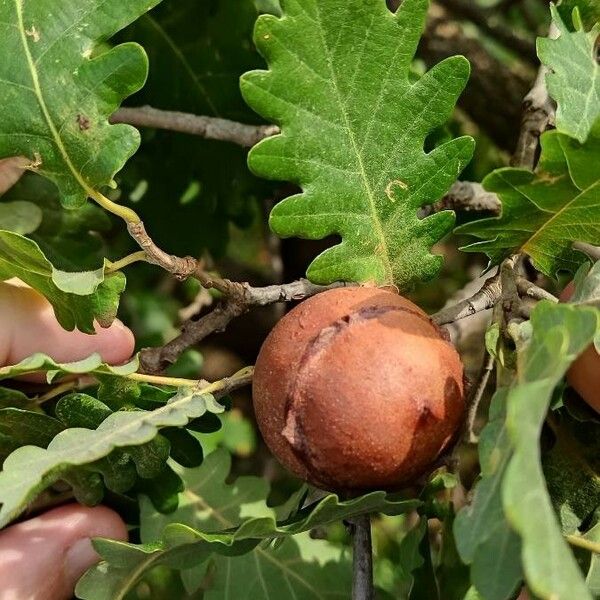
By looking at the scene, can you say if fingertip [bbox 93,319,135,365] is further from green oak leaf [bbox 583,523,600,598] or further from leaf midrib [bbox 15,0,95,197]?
green oak leaf [bbox 583,523,600,598]

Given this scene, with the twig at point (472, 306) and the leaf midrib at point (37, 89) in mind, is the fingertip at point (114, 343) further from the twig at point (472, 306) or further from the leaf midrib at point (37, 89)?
the twig at point (472, 306)

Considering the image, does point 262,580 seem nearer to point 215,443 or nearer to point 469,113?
point 215,443

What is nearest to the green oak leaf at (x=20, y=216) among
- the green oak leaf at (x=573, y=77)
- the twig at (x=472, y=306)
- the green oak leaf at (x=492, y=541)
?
the twig at (x=472, y=306)

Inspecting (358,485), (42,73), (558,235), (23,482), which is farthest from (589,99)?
(23,482)

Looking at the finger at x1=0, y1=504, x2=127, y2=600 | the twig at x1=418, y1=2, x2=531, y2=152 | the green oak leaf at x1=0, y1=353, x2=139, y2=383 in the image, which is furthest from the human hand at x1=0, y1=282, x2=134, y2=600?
the twig at x1=418, y1=2, x2=531, y2=152

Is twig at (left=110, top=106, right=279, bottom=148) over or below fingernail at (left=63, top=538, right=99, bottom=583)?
over

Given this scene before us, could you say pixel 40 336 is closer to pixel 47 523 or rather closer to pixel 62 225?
pixel 47 523
